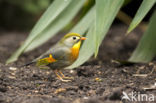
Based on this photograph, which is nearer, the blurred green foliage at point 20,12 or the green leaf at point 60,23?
the green leaf at point 60,23

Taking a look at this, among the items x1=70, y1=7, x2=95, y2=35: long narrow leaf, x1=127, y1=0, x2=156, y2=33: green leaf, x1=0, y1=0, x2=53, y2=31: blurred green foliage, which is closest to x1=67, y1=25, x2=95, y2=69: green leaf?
x1=70, y1=7, x2=95, y2=35: long narrow leaf

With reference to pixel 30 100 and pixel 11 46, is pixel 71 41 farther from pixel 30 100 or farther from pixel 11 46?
pixel 11 46

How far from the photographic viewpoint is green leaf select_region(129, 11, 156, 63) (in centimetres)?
406

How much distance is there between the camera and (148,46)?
4117 mm

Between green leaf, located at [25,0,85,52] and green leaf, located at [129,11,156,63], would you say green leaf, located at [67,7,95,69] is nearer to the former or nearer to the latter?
green leaf, located at [25,0,85,52]

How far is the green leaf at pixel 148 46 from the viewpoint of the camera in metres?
4.06

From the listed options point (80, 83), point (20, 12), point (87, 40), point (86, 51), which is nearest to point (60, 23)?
point (87, 40)

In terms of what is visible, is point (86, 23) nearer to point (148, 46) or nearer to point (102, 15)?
point (148, 46)

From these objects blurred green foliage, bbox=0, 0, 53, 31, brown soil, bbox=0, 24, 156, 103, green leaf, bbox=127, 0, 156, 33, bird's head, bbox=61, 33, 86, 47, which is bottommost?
brown soil, bbox=0, 24, 156, 103

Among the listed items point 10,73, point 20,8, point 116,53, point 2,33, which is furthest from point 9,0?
point 10,73

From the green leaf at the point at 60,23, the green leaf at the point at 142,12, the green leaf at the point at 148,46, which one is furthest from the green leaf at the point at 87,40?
the green leaf at the point at 142,12

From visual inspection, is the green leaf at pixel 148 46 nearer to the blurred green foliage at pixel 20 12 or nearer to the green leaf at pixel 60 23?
the green leaf at pixel 60 23

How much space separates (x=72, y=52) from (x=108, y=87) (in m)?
0.61

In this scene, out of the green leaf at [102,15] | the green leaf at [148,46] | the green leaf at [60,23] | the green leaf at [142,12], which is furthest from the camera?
the green leaf at [60,23]
